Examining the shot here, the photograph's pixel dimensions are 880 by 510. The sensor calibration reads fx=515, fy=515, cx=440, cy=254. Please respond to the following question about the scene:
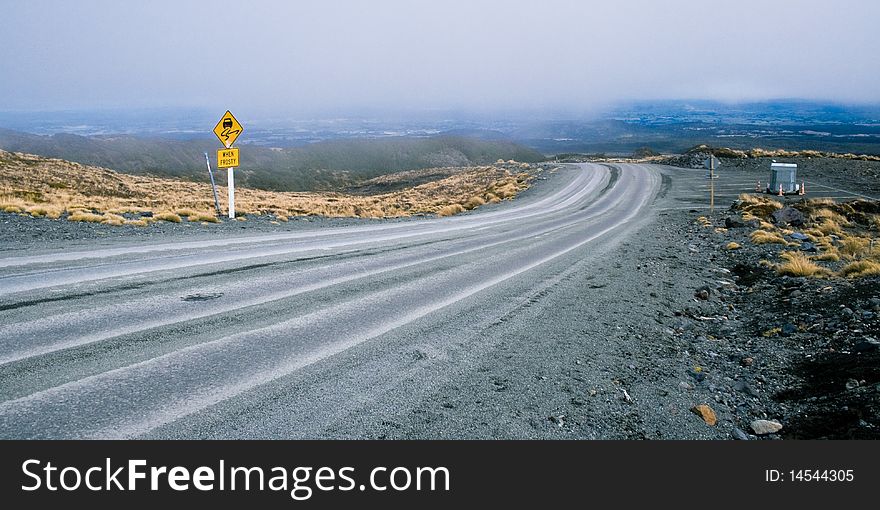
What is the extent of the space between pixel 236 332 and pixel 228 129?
12.4 m

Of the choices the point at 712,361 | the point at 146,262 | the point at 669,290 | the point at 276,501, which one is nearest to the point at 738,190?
the point at 669,290

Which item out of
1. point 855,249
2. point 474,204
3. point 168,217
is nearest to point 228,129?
point 168,217

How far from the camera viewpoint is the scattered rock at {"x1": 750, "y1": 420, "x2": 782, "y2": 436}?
3842 mm

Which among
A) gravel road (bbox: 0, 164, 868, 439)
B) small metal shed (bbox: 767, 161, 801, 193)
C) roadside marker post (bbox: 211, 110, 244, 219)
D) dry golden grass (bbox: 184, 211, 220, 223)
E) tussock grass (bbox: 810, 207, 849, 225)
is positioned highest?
roadside marker post (bbox: 211, 110, 244, 219)

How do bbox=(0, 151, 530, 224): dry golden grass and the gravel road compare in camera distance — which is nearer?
the gravel road

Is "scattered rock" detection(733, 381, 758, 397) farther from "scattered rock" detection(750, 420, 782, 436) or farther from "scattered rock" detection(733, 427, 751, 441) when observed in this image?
"scattered rock" detection(733, 427, 751, 441)

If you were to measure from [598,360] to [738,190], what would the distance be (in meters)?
32.2

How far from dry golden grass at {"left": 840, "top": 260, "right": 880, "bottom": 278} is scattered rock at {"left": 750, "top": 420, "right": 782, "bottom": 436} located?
5.89m

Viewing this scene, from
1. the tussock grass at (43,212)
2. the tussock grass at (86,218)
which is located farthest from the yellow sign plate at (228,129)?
the tussock grass at (43,212)

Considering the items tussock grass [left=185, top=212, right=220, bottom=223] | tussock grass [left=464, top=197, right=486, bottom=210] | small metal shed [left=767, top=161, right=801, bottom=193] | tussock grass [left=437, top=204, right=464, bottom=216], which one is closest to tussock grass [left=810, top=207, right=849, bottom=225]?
small metal shed [left=767, top=161, right=801, bottom=193]

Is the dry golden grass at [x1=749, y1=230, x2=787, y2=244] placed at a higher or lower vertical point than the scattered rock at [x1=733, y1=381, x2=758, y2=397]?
higher

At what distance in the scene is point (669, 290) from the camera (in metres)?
8.38

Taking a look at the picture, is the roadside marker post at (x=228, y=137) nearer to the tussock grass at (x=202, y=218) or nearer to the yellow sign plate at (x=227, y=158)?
the yellow sign plate at (x=227, y=158)

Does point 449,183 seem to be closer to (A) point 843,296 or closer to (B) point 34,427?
(A) point 843,296
